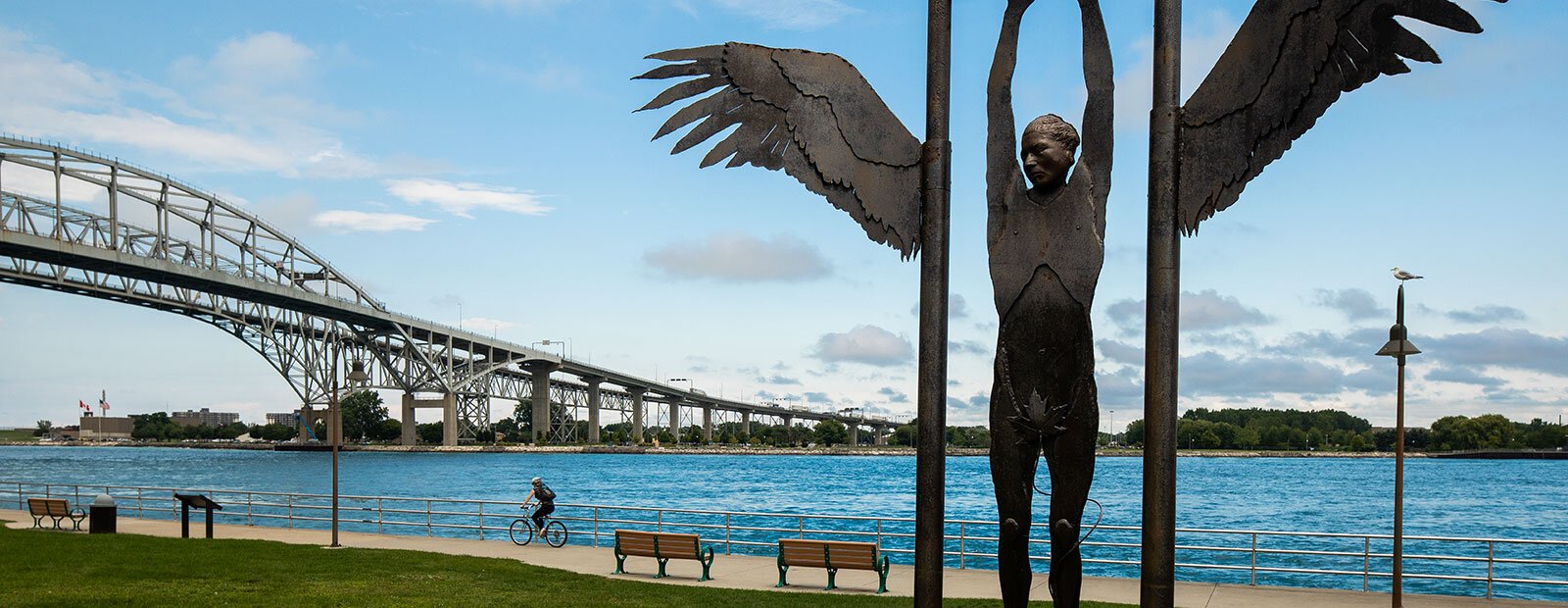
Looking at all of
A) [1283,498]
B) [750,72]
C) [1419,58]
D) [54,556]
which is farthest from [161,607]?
[1283,498]

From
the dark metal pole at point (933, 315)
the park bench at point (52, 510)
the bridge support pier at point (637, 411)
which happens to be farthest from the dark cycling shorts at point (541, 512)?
the bridge support pier at point (637, 411)

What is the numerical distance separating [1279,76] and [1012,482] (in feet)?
7.05

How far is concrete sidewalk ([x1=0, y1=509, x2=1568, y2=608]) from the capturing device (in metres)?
14.3

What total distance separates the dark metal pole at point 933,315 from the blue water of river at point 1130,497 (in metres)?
16.5

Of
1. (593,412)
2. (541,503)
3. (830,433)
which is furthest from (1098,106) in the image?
(830,433)

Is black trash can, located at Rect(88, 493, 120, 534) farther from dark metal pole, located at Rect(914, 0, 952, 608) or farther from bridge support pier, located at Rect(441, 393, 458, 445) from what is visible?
bridge support pier, located at Rect(441, 393, 458, 445)

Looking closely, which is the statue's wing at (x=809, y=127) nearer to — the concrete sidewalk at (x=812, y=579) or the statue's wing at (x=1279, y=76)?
the statue's wing at (x=1279, y=76)

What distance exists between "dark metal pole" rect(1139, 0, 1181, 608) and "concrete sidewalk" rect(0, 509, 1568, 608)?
932 centimetres

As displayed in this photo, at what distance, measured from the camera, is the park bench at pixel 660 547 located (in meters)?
16.9

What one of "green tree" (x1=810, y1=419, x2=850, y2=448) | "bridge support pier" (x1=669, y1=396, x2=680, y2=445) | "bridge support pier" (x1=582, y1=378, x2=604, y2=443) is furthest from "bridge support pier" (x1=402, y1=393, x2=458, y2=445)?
"green tree" (x1=810, y1=419, x2=850, y2=448)

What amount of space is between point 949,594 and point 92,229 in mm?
79338

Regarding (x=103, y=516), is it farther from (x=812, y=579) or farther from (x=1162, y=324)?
(x=1162, y=324)

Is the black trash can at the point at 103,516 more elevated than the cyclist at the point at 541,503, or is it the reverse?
the cyclist at the point at 541,503

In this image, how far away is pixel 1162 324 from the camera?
17.0 feet
